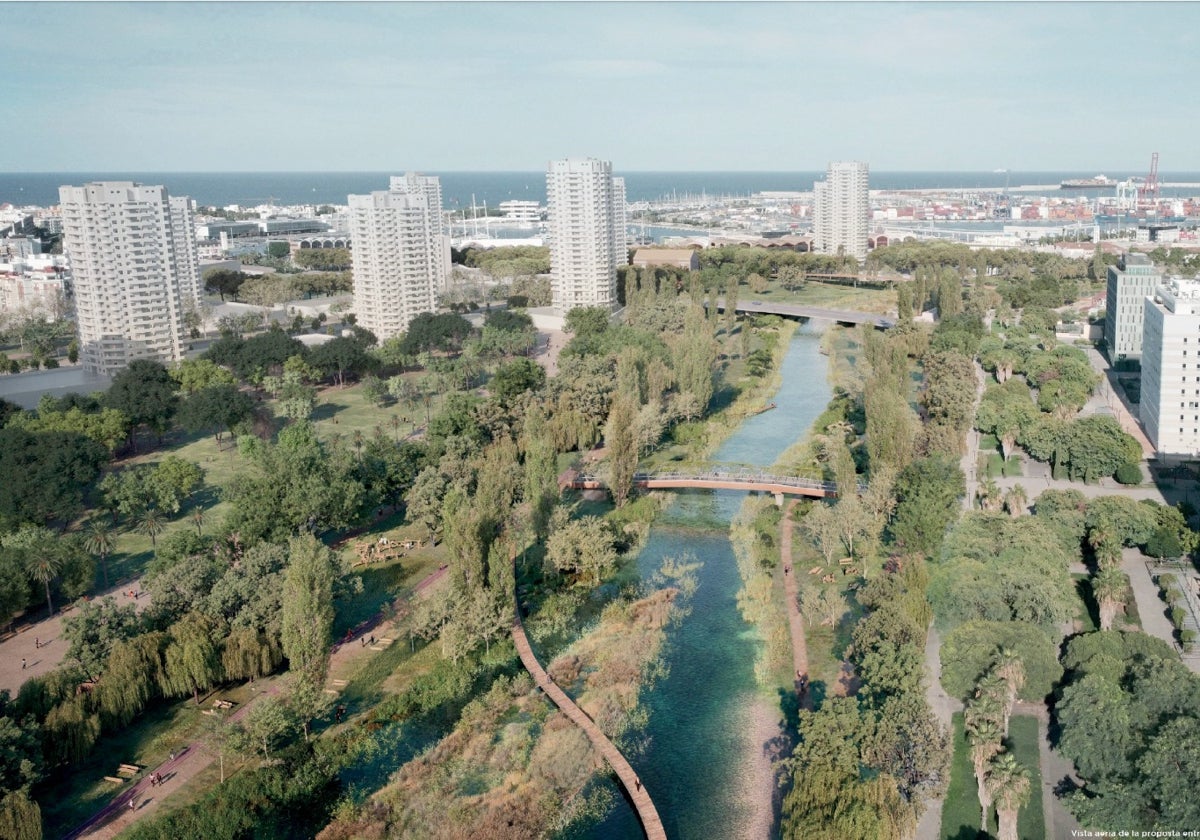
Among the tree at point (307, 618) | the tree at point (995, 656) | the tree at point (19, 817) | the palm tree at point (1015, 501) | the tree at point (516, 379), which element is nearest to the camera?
→ the tree at point (19, 817)

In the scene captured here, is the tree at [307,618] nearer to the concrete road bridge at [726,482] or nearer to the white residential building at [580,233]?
the concrete road bridge at [726,482]

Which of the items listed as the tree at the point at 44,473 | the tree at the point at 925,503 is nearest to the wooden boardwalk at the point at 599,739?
the tree at the point at 925,503

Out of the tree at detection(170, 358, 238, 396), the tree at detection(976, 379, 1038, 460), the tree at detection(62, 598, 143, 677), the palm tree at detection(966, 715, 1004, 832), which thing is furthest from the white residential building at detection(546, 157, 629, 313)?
the palm tree at detection(966, 715, 1004, 832)

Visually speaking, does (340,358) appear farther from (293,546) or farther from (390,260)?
(293,546)

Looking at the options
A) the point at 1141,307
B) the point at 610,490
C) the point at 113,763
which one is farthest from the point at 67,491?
the point at 1141,307

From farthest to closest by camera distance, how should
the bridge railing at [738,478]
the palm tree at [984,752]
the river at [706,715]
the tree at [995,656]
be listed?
the bridge railing at [738,478], the tree at [995,656], the river at [706,715], the palm tree at [984,752]

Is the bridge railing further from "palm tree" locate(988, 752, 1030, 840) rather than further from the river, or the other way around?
"palm tree" locate(988, 752, 1030, 840)
